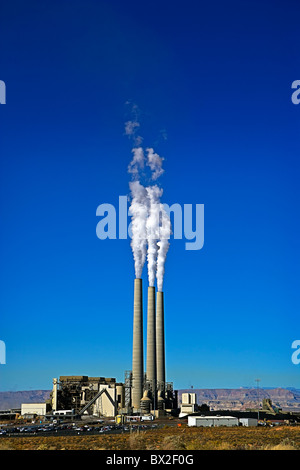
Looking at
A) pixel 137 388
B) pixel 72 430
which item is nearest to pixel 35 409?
pixel 137 388

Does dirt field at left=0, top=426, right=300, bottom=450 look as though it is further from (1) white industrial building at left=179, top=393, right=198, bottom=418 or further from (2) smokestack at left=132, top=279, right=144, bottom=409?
(2) smokestack at left=132, top=279, right=144, bottom=409

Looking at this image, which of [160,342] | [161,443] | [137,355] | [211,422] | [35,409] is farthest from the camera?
[35,409]

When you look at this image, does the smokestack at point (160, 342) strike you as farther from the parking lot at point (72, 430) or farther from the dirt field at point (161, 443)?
the dirt field at point (161, 443)

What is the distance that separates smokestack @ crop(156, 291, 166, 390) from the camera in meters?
112

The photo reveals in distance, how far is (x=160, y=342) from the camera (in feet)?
367

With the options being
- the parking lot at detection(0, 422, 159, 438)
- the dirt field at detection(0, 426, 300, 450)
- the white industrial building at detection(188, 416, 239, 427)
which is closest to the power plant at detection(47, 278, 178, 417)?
the white industrial building at detection(188, 416, 239, 427)

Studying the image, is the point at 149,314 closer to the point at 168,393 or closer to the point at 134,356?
Result: the point at 134,356

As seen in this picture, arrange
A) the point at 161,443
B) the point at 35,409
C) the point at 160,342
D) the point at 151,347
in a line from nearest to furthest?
the point at 161,443 → the point at 151,347 → the point at 160,342 → the point at 35,409

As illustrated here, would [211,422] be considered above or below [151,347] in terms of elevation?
below

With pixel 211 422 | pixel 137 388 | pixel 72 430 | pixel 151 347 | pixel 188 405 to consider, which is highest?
pixel 151 347

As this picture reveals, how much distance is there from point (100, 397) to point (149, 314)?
21.7 m

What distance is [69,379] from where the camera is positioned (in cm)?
11981

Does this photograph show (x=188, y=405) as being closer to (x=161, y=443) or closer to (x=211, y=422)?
(x=211, y=422)
